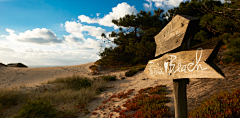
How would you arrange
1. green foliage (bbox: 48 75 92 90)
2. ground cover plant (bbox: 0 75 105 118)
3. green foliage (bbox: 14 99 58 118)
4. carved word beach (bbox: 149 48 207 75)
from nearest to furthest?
carved word beach (bbox: 149 48 207 75), green foliage (bbox: 14 99 58 118), ground cover plant (bbox: 0 75 105 118), green foliage (bbox: 48 75 92 90)

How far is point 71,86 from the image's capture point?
9.86 m

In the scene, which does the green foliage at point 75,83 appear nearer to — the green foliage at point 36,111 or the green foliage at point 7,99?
the green foliage at point 7,99

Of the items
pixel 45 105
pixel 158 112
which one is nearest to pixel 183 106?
pixel 158 112

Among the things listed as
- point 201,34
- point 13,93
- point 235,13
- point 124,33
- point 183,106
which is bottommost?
point 13,93

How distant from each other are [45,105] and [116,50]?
52.1 feet

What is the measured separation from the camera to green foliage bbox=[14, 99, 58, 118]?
440cm

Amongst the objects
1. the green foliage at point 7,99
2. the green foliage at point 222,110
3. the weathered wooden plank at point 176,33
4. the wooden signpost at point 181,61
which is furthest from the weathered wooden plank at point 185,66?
the green foliage at point 7,99

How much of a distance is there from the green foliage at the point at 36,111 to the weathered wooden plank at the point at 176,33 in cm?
500

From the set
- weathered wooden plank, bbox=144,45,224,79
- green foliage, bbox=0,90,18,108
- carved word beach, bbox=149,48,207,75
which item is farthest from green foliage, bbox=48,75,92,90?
weathered wooden plank, bbox=144,45,224,79

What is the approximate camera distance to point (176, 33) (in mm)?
2100

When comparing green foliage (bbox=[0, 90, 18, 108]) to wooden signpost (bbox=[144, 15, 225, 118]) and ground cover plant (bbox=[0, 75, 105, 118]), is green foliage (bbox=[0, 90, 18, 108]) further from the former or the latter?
wooden signpost (bbox=[144, 15, 225, 118])

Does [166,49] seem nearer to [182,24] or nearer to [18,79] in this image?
[182,24]

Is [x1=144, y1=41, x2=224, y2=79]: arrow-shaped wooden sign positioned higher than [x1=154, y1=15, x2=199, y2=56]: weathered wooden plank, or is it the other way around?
[x1=154, y1=15, x2=199, y2=56]: weathered wooden plank

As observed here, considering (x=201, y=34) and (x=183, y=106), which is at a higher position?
(x=201, y=34)
